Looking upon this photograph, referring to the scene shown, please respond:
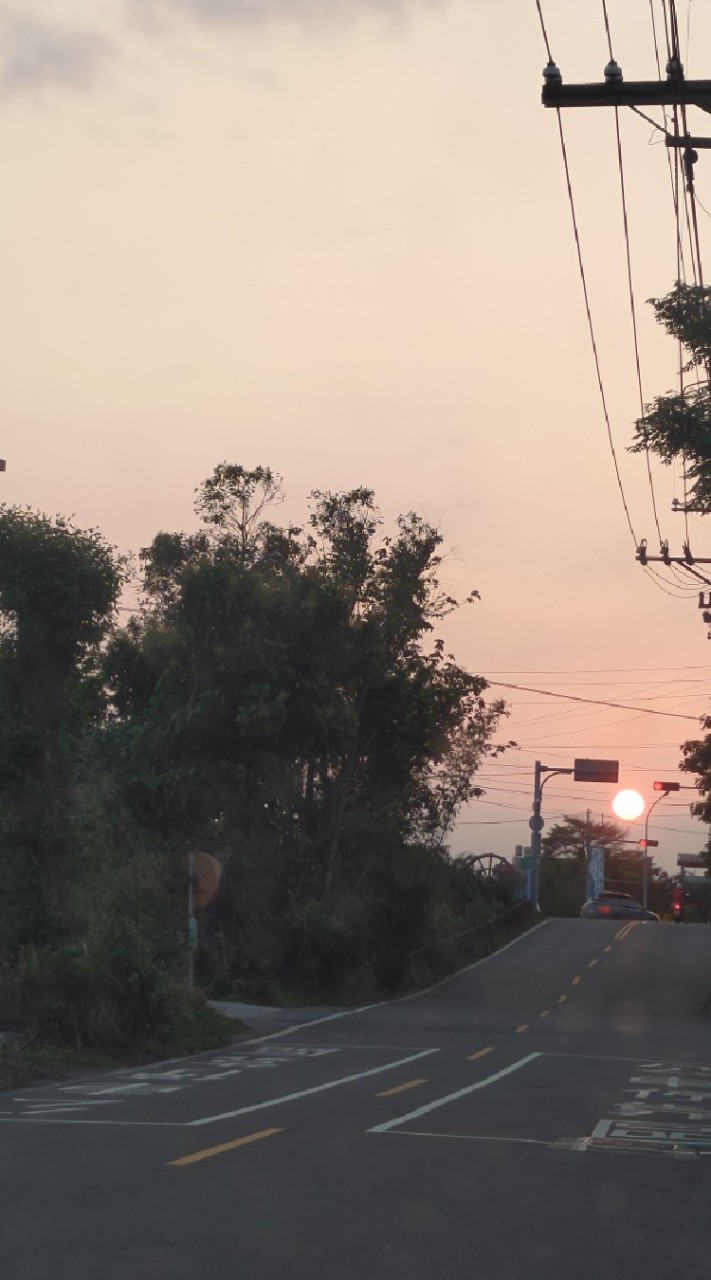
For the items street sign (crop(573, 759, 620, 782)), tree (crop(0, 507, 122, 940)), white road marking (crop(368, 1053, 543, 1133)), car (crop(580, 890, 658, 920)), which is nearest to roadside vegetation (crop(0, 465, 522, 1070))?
tree (crop(0, 507, 122, 940))

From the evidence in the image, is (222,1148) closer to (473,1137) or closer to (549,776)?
(473,1137)

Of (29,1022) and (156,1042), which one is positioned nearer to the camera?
(29,1022)

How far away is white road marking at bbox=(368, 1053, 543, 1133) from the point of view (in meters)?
14.1

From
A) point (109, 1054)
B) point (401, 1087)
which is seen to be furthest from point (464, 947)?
point (401, 1087)

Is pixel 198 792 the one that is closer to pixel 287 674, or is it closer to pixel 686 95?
pixel 287 674

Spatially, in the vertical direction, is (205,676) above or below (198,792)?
above

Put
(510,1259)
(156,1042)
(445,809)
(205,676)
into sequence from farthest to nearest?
1. (445,809)
2. (205,676)
3. (156,1042)
4. (510,1259)

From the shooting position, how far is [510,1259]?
798 cm

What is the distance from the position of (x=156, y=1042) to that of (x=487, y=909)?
3931cm

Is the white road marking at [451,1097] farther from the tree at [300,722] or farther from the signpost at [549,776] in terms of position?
the signpost at [549,776]

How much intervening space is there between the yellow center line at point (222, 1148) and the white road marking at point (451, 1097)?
100 centimetres

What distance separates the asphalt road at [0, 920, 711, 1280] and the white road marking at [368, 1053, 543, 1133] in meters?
0.05

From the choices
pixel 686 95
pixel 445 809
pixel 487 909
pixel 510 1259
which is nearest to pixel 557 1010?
pixel 445 809

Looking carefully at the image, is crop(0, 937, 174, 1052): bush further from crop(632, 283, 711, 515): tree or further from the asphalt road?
crop(632, 283, 711, 515): tree
